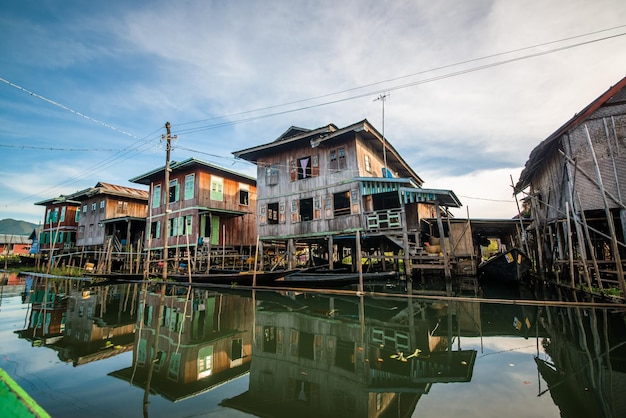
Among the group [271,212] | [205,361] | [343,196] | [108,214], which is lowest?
[205,361]

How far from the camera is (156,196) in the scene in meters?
25.2

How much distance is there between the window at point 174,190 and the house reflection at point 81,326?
42.6 feet

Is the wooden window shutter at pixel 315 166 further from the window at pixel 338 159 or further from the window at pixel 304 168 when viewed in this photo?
the window at pixel 338 159

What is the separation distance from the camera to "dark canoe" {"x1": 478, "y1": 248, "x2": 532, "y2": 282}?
586 inches

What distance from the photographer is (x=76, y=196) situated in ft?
104

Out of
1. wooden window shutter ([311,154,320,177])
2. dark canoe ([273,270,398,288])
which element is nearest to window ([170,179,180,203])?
wooden window shutter ([311,154,320,177])

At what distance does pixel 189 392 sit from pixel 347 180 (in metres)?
14.0

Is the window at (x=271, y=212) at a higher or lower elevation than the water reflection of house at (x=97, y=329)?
higher

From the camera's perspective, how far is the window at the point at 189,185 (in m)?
22.9

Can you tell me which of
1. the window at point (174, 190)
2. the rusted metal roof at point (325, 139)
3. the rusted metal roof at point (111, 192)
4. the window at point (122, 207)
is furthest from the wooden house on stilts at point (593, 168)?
the window at point (122, 207)

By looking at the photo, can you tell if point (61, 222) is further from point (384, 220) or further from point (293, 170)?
point (384, 220)

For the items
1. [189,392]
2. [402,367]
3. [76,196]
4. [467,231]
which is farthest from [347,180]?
[76,196]

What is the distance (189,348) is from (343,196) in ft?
49.7

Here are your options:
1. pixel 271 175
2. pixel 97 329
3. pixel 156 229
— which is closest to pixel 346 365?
pixel 97 329
